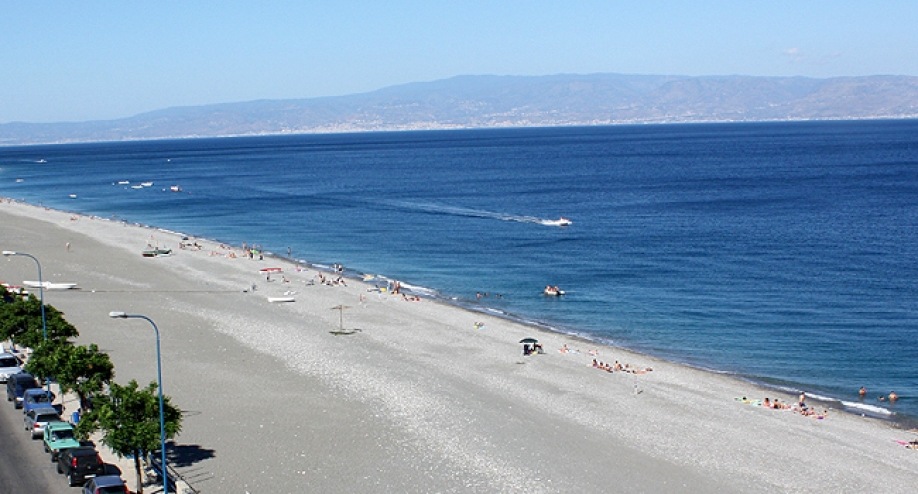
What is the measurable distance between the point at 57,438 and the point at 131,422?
355cm

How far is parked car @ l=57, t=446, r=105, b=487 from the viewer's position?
24.0m

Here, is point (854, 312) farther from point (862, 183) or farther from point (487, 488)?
point (862, 183)

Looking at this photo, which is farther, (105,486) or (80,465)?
(80,465)

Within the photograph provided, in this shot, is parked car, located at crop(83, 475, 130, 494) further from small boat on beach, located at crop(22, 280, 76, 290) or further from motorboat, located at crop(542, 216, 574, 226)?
motorboat, located at crop(542, 216, 574, 226)

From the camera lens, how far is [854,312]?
49.5 m

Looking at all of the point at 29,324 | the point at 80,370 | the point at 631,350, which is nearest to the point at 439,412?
the point at 80,370

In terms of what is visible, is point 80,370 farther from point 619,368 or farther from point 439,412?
point 619,368

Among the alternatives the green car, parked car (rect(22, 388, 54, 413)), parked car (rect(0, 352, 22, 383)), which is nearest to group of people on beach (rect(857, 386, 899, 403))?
the green car

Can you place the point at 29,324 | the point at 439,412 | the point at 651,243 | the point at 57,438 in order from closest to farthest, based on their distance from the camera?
the point at 57,438
the point at 439,412
the point at 29,324
the point at 651,243

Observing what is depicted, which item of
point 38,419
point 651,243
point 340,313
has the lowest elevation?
point 340,313

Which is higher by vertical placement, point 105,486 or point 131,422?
point 131,422

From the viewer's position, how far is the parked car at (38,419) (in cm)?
2764

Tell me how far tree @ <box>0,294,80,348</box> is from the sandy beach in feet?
9.74

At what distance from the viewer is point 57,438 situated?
26406 millimetres
